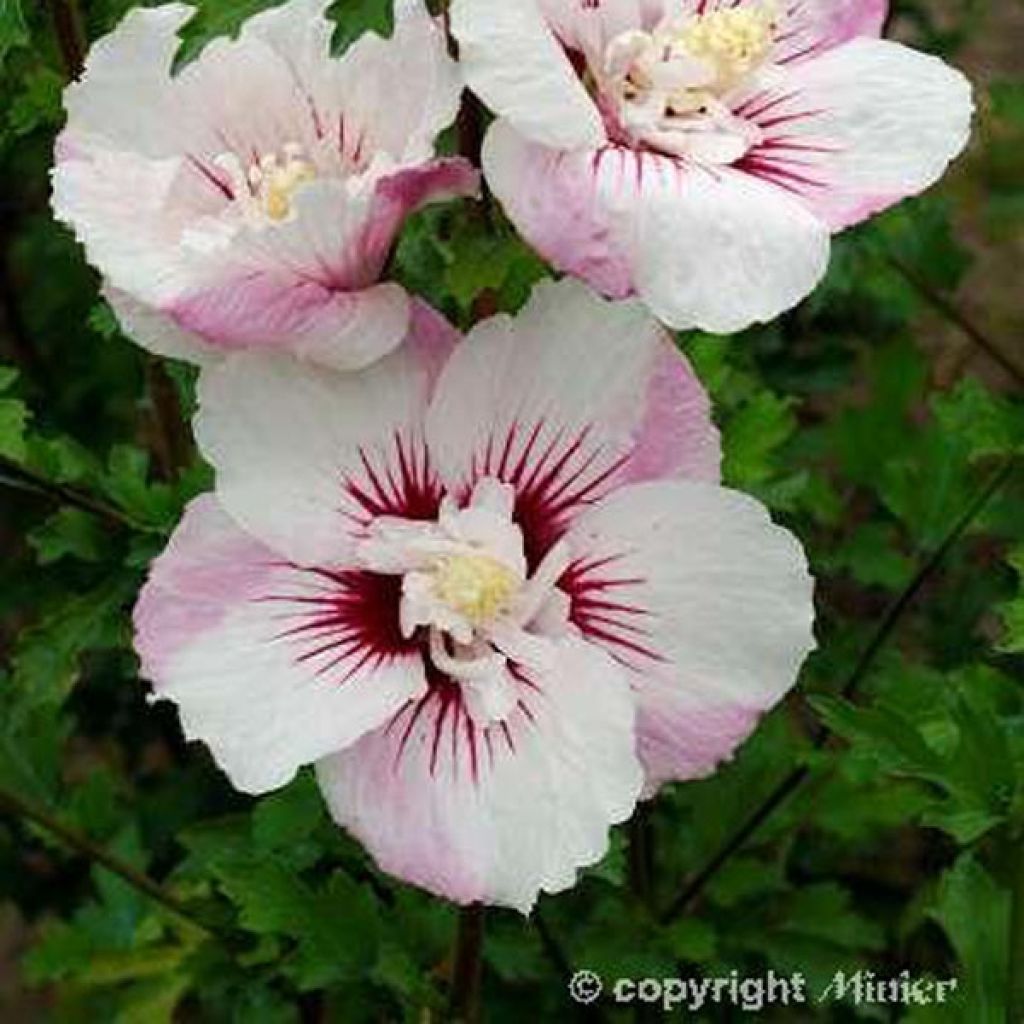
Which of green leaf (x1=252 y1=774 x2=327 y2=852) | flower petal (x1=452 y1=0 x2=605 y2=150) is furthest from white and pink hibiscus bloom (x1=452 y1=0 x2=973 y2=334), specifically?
green leaf (x1=252 y1=774 x2=327 y2=852)

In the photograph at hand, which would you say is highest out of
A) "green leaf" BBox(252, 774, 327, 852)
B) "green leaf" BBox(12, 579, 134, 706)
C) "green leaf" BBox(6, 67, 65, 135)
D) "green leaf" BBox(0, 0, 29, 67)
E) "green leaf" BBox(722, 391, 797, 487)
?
"green leaf" BBox(0, 0, 29, 67)

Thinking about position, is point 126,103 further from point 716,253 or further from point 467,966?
point 467,966

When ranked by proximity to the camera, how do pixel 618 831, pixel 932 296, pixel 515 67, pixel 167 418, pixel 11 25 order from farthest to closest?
pixel 932 296 < pixel 167 418 < pixel 618 831 < pixel 11 25 < pixel 515 67

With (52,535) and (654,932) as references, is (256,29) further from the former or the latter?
(654,932)

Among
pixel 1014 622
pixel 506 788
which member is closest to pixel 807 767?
pixel 1014 622

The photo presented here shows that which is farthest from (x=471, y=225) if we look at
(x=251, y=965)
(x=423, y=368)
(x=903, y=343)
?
(x=903, y=343)

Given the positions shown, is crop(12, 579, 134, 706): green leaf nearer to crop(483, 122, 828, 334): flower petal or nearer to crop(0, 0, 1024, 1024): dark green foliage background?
crop(0, 0, 1024, 1024): dark green foliage background
